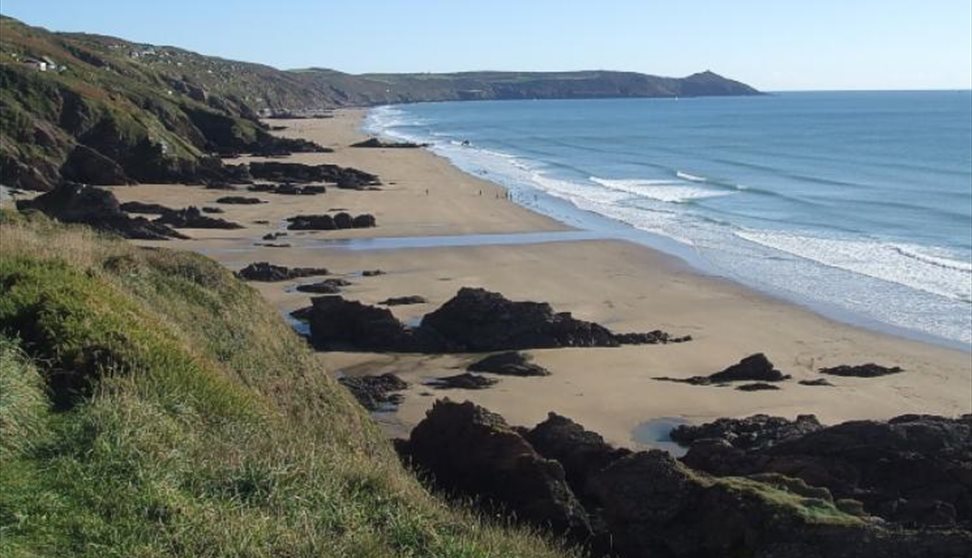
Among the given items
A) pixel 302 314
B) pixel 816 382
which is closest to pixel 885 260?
pixel 816 382

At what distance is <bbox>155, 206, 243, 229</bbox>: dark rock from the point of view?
39.7 meters

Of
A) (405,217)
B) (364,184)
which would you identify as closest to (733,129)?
(364,184)

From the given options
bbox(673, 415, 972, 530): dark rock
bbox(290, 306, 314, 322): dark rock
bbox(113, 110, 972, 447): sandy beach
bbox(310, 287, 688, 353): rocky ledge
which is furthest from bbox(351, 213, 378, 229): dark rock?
bbox(673, 415, 972, 530): dark rock

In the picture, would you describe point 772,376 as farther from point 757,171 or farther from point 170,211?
point 757,171

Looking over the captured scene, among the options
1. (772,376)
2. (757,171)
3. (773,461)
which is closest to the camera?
(773,461)

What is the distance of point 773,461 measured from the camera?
13.3 m

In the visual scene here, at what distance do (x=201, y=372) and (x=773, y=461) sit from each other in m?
6.85

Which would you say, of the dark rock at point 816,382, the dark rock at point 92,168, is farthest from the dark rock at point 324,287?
the dark rock at point 92,168

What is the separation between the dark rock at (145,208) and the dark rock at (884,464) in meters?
31.7

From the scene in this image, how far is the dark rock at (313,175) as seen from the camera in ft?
190

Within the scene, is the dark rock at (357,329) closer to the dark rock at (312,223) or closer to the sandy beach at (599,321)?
the sandy beach at (599,321)

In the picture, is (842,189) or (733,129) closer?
(842,189)

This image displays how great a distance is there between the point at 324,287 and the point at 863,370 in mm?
13053

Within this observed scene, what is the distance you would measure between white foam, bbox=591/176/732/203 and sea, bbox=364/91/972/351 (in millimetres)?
110
